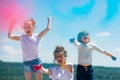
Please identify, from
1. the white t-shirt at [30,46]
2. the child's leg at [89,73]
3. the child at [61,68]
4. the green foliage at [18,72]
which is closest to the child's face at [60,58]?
the child at [61,68]

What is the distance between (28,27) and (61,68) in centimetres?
100

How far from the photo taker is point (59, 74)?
5.46 m

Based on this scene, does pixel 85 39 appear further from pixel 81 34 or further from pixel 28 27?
pixel 28 27

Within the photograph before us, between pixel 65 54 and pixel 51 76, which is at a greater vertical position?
pixel 65 54

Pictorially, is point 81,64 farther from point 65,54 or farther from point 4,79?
point 4,79

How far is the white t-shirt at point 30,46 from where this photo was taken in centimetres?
589

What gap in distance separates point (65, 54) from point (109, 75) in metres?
13.9

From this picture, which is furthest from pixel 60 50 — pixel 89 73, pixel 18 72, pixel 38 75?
pixel 18 72

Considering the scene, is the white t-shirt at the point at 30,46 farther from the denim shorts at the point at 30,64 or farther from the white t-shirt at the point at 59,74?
the white t-shirt at the point at 59,74

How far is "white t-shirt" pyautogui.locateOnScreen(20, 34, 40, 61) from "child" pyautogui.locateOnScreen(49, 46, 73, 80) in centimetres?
56

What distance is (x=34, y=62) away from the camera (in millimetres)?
5883

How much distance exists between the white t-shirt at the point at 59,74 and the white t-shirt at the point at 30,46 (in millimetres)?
578

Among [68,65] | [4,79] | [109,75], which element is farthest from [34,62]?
[4,79]

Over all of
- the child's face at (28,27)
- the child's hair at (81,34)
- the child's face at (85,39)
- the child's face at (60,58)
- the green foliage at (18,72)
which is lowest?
the green foliage at (18,72)
